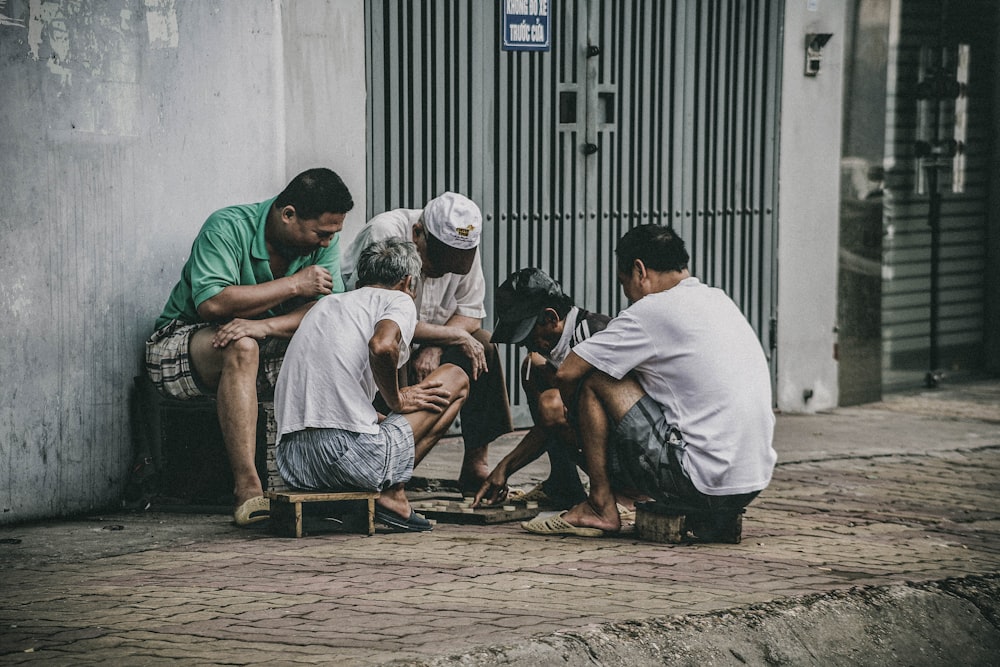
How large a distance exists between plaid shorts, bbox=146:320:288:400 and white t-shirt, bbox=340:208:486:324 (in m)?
0.60

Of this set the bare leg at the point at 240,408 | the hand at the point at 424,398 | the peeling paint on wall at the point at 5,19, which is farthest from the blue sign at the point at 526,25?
the peeling paint on wall at the point at 5,19

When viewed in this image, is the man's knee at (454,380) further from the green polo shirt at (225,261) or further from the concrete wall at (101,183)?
the concrete wall at (101,183)

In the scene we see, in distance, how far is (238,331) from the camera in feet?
20.5

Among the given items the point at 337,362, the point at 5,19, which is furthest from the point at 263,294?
the point at 5,19

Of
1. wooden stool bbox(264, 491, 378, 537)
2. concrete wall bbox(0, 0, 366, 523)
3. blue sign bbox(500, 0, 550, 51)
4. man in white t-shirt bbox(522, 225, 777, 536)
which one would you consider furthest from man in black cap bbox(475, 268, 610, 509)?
blue sign bbox(500, 0, 550, 51)

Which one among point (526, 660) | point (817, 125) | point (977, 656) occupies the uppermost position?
point (817, 125)

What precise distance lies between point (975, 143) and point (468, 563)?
25.3 ft

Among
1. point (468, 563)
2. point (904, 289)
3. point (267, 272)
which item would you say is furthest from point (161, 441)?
point (904, 289)

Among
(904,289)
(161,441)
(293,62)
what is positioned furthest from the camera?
(904,289)

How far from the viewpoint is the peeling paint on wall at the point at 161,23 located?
652cm

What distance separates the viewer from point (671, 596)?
16.5 ft

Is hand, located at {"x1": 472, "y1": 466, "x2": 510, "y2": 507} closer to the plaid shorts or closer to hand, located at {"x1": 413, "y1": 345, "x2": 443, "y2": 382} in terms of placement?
hand, located at {"x1": 413, "y1": 345, "x2": 443, "y2": 382}

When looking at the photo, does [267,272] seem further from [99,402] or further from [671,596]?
[671,596]

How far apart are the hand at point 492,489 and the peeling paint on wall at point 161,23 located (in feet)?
8.11
